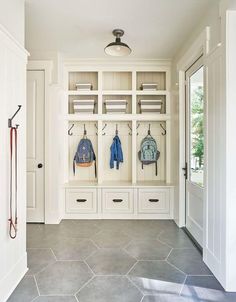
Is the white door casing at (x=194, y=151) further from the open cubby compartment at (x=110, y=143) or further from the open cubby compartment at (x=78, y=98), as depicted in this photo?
the open cubby compartment at (x=78, y=98)

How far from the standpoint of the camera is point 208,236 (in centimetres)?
259

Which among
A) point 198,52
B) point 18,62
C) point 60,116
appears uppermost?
point 198,52

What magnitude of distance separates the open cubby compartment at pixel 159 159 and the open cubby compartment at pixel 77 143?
0.81 m

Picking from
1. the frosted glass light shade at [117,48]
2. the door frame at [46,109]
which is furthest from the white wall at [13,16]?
the door frame at [46,109]

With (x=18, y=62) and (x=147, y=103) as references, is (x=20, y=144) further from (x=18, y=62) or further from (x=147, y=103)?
(x=147, y=103)

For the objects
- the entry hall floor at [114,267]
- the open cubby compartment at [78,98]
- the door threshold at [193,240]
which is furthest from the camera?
the open cubby compartment at [78,98]

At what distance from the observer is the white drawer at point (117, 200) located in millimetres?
4164

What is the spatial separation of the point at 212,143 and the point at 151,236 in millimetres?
1654

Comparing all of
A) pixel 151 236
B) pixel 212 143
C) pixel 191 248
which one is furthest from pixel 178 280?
pixel 212 143

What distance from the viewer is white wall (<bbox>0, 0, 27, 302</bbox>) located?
2000 mm

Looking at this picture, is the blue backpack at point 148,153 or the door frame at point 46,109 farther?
the blue backpack at point 148,153

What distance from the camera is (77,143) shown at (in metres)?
4.54

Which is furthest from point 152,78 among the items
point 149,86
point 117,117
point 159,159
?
point 159,159
